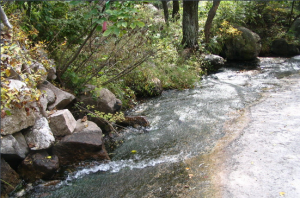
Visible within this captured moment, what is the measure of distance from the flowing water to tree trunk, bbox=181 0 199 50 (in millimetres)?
3582

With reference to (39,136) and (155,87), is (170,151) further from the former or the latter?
(155,87)

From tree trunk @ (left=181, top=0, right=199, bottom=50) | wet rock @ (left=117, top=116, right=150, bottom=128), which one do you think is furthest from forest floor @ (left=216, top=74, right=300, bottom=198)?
tree trunk @ (left=181, top=0, right=199, bottom=50)

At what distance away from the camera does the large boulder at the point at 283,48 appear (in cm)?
1382

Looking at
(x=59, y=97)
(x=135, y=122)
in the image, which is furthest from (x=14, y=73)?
(x=135, y=122)

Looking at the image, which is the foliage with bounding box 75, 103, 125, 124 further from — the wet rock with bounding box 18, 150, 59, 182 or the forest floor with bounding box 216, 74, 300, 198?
the forest floor with bounding box 216, 74, 300, 198

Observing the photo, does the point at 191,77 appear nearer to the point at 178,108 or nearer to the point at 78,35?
the point at 178,108

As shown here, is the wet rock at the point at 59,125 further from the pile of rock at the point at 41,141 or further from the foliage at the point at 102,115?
the foliage at the point at 102,115

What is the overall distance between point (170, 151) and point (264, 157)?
4.89 feet

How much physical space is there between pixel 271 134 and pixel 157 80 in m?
4.30

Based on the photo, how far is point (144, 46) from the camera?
7297 mm

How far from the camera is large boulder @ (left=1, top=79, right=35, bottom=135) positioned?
3.35 metres

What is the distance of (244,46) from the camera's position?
12.5 m

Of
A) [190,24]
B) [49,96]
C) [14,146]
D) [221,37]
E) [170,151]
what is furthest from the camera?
[221,37]

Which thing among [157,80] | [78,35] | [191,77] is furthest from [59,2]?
[191,77]
